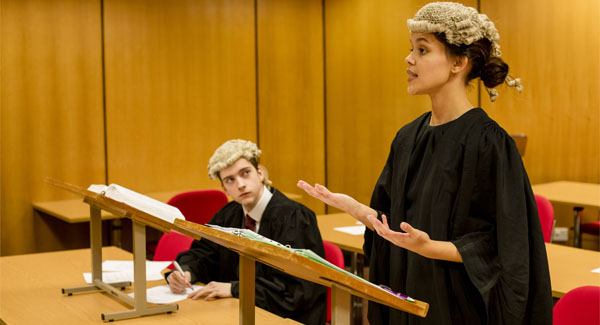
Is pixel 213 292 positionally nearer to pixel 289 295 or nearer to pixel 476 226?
pixel 289 295

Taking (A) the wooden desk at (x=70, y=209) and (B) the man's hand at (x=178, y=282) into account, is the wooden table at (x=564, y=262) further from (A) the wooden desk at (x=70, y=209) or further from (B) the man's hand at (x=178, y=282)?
(A) the wooden desk at (x=70, y=209)

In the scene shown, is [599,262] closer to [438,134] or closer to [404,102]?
[438,134]

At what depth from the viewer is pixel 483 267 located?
1532mm

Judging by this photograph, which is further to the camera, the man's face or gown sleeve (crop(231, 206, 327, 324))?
the man's face

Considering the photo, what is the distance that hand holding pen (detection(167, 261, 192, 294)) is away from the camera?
246cm

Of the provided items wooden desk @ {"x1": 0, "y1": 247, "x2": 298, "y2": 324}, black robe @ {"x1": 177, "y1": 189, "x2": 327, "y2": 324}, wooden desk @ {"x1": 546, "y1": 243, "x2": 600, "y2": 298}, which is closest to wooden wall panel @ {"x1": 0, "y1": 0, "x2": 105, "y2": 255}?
wooden desk @ {"x1": 0, "y1": 247, "x2": 298, "y2": 324}

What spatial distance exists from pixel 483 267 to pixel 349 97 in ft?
15.5

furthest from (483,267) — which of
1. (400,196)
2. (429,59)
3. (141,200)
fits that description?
(141,200)

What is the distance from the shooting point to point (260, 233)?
2.70 meters

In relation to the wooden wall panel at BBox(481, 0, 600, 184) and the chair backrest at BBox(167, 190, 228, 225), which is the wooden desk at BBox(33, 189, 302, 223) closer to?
the chair backrest at BBox(167, 190, 228, 225)

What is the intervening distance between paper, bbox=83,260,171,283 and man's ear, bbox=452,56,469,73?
1.63 m

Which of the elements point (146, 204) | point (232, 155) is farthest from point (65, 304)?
point (232, 155)

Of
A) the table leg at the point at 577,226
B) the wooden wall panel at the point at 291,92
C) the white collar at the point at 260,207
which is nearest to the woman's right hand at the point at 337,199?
the white collar at the point at 260,207

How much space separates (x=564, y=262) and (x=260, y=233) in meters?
1.39
